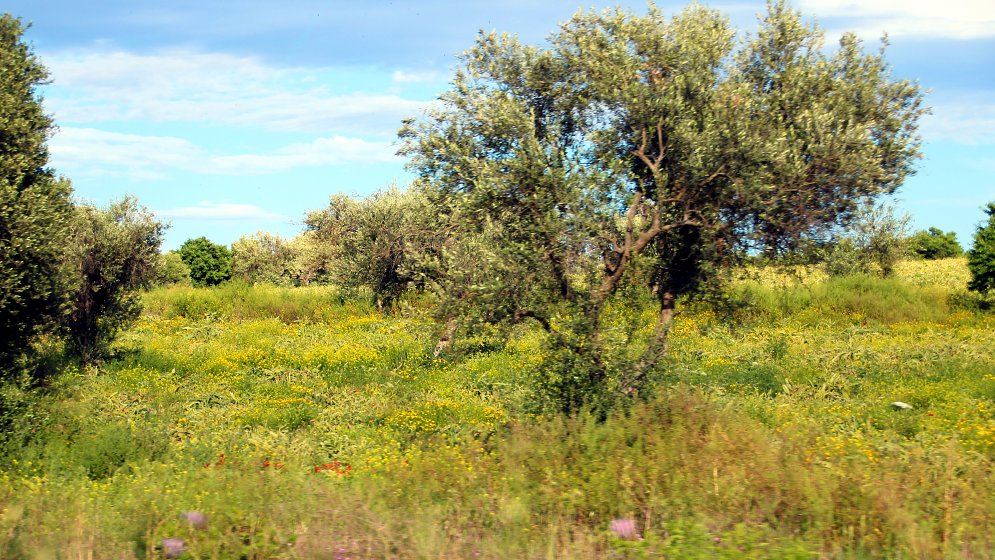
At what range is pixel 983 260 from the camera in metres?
32.4

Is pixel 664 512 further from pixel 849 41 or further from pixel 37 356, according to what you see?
pixel 37 356

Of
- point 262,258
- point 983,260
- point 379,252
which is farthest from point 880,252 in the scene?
point 262,258

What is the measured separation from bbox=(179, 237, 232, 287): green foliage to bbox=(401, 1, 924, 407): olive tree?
6247cm

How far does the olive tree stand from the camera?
10305 mm

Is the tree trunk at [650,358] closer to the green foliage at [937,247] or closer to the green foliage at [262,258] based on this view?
the green foliage at [262,258]

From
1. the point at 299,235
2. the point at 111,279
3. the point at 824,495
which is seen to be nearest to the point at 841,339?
the point at 824,495

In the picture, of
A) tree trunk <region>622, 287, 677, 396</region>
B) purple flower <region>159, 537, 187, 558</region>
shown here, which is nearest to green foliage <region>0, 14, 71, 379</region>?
purple flower <region>159, 537, 187, 558</region>

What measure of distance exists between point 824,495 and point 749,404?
655 centimetres

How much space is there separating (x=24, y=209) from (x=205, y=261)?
60.2 meters

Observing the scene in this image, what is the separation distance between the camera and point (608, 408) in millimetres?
10164

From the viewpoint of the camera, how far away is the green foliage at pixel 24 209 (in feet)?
41.9

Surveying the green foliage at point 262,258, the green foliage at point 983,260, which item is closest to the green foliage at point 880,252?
the green foliage at point 983,260

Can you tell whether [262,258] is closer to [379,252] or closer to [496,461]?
[379,252]

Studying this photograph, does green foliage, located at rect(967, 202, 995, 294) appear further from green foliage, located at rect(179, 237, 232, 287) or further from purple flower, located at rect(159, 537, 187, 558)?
green foliage, located at rect(179, 237, 232, 287)
